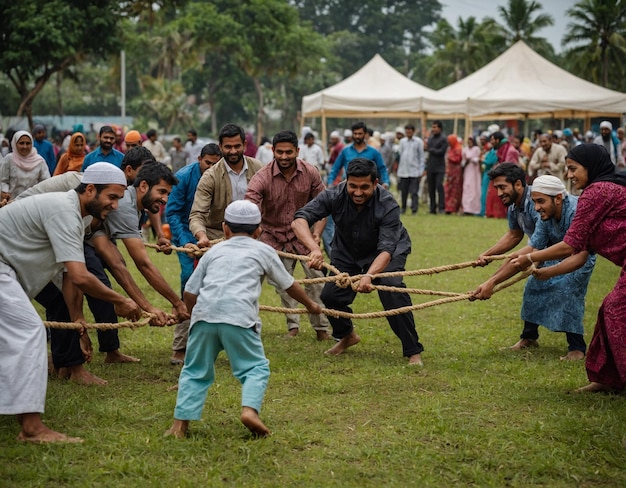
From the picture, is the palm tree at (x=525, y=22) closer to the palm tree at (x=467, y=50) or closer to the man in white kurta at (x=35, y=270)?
the palm tree at (x=467, y=50)

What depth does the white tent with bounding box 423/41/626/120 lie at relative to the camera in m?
22.0

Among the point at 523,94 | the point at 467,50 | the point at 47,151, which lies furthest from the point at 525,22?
the point at 47,151

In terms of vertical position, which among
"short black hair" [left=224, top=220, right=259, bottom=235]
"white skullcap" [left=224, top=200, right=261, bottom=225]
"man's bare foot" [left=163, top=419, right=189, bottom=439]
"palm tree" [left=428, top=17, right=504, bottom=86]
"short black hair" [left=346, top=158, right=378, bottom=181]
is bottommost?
"man's bare foot" [left=163, top=419, right=189, bottom=439]

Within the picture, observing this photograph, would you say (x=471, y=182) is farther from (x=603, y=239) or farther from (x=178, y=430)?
(x=178, y=430)

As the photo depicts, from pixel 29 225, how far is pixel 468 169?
1696 cm

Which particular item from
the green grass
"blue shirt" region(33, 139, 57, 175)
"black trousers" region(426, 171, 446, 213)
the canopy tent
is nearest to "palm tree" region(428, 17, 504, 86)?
Result: the canopy tent

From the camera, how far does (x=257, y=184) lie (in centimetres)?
777

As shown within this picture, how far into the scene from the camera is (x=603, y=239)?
19.5 ft

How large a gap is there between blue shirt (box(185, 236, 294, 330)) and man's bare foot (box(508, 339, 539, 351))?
10.6 feet

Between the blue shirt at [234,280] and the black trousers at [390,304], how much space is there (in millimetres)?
2013

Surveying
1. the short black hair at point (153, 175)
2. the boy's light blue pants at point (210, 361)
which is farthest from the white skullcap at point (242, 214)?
the short black hair at point (153, 175)

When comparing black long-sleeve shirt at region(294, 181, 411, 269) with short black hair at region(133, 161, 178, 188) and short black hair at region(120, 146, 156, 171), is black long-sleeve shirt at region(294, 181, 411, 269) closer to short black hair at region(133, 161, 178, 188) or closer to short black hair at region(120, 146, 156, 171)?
short black hair at region(133, 161, 178, 188)

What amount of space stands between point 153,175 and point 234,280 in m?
Result: 1.86

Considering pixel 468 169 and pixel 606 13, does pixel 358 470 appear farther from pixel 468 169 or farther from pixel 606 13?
pixel 606 13
